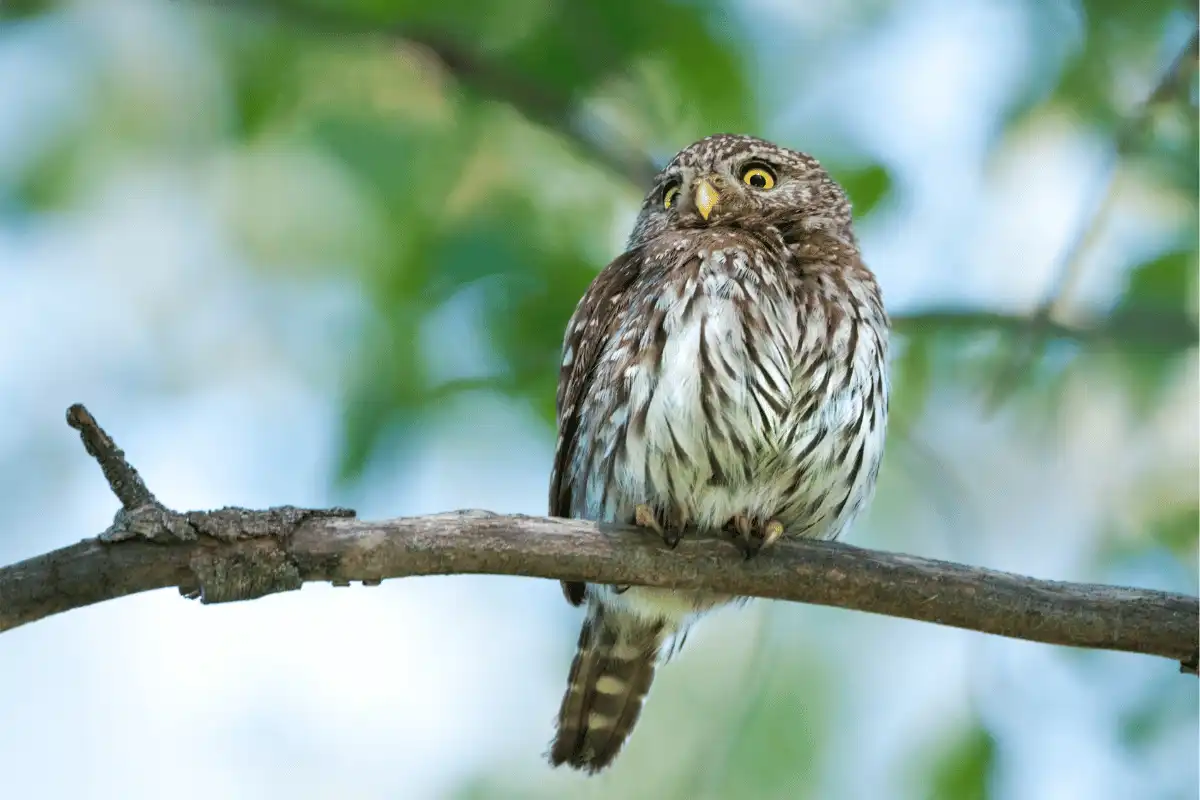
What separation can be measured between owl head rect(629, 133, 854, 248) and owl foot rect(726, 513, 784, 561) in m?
1.48

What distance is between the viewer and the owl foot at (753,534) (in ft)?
12.5

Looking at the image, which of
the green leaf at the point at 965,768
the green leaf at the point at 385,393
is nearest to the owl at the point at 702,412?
the green leaf at the point at 385,393

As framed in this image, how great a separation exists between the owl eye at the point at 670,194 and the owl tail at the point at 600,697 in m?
1.66

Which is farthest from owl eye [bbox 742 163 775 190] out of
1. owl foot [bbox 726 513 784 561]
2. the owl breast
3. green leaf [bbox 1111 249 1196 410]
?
owl foot [bbox 726 513 784 561]

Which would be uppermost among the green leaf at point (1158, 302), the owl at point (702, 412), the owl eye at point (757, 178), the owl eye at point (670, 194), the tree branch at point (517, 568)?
the owl eye at point (757, 178)

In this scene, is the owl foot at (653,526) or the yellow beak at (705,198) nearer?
the owl foot at (653,526)

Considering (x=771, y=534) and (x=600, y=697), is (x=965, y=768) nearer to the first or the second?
(x=600, y=697)

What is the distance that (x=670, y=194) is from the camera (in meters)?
5.43

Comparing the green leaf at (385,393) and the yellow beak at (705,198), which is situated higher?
the yellow beak at (705,198)

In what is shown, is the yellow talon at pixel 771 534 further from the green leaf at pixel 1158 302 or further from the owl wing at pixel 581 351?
the green leaf at pixel 1158 302

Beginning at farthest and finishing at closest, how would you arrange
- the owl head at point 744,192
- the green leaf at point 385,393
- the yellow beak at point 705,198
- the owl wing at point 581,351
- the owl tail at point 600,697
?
the owl head at point 744,192
the yellow beak at point 705,198
the owl tail at point 600,697
the green leaf at point 385,393
the owl wing at point 581,351

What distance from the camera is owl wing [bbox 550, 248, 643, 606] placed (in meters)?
4.59

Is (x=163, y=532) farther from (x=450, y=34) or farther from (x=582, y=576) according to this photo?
(x=450, y=34)

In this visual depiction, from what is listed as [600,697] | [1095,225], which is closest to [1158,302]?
[1095,225]
